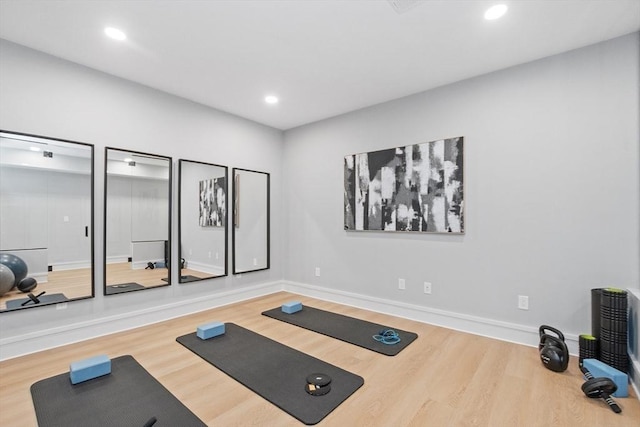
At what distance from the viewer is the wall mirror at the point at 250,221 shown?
4.46 metres

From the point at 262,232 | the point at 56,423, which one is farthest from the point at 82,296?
the point at 262,232

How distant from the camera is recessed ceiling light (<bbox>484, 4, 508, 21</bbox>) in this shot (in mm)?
2195

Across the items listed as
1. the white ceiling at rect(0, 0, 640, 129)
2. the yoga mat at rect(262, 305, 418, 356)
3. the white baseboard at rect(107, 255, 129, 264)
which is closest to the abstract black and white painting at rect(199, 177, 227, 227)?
the white baseboard at rect(107, 255, 129, 264)

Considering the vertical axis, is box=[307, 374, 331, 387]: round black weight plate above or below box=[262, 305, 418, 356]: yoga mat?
above

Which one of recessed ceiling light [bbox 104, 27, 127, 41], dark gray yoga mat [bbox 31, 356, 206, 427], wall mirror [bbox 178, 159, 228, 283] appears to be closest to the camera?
dark gray yoga mat [bbox 31, 356, 206, 427]

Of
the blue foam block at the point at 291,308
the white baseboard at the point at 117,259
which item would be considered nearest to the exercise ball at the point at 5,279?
the white baseboard at the point at 117,259

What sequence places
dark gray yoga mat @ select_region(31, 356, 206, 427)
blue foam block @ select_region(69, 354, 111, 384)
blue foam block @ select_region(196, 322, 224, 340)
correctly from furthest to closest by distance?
blue foam block @ select_region(196, 322, 224, 340), blue foam block @ select_region(69, 354, 111, 384), dark gray yoga mat @ select_region(31, 356, 206, 427)

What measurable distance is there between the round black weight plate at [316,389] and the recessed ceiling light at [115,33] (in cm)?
315

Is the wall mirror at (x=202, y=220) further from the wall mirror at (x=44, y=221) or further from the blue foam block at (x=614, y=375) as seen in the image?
the blue foam block at (x=614, y=375)

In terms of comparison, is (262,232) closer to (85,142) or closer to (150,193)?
(150,193)

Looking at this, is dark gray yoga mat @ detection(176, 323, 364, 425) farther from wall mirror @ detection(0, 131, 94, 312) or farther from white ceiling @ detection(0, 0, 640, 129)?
white ceiling @ detection(0, 0, 640, 129)

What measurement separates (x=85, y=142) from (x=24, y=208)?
31.6 inches

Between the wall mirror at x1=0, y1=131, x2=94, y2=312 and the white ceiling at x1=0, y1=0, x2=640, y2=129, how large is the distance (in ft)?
3.14

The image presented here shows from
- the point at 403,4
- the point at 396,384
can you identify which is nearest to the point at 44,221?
the point at 396,384
